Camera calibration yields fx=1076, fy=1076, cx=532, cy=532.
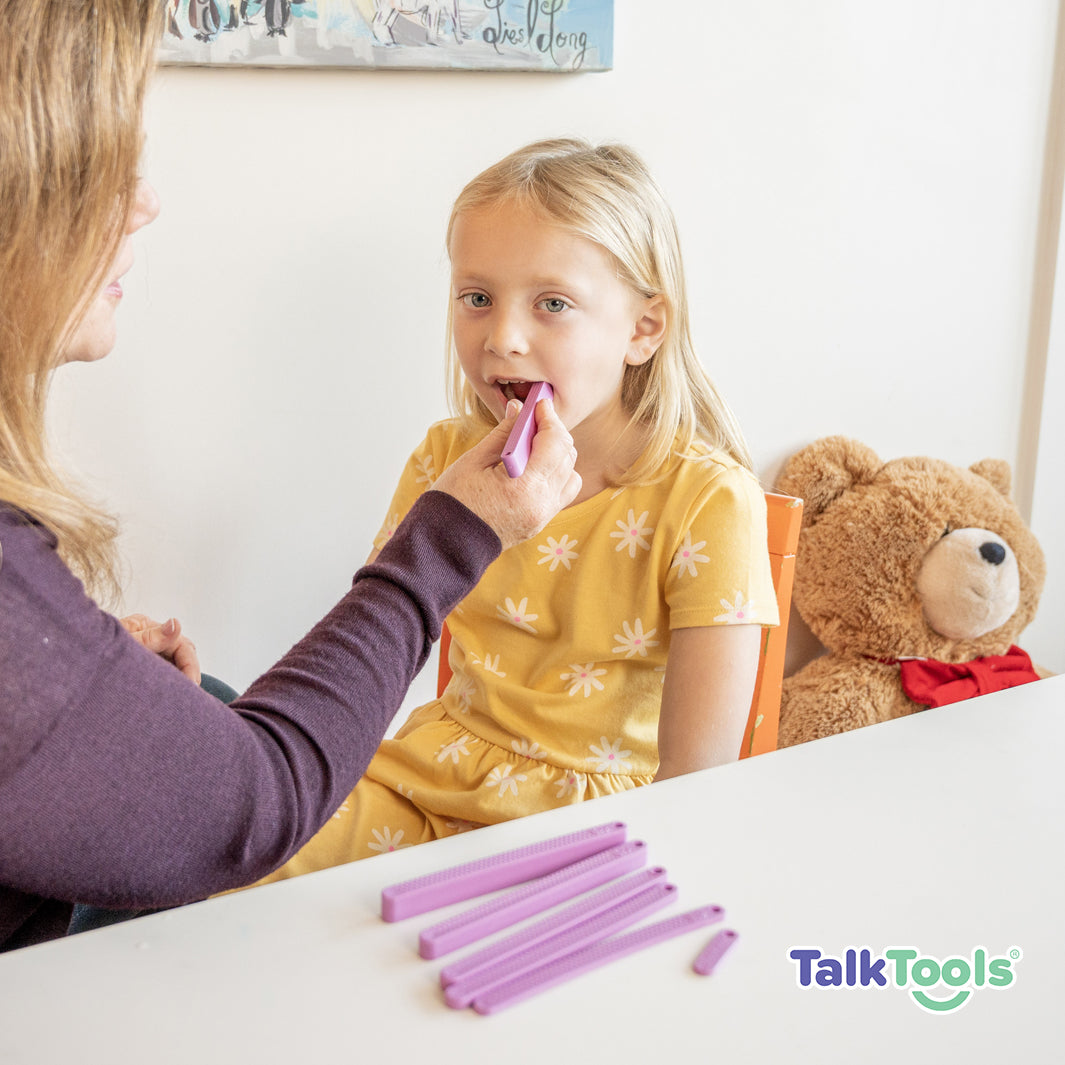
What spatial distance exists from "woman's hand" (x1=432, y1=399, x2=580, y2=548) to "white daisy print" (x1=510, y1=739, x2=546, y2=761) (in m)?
0.29

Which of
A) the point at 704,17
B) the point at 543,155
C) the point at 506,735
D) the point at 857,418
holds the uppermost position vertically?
the point at 704,17

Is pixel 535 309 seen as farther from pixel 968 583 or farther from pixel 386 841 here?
pixel 968 583

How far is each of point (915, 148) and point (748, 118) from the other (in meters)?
0.31

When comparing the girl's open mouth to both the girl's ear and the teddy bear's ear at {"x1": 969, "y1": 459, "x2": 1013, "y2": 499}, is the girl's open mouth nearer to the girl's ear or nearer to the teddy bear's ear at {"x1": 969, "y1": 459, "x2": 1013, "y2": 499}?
the girl's ear

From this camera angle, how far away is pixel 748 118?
4.70ft

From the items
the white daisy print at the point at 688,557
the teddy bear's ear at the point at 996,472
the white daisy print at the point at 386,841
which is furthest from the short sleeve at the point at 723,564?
the teddy bear's ear at the point at 996,472

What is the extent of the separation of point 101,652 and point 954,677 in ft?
4.46

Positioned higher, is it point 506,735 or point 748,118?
point 748,118

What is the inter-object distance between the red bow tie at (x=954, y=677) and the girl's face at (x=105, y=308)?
1.23 metres

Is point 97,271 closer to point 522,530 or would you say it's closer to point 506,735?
point 522,530

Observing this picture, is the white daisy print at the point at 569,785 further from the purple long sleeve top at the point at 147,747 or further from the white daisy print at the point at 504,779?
the purple long sleeve top at the point at 147,747

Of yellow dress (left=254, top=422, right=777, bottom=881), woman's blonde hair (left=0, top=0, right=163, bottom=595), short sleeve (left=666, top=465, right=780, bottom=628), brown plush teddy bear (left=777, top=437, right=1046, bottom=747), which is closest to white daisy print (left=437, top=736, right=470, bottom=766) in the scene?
yellow dress (left=254, top=422, right=777, bottom=881)

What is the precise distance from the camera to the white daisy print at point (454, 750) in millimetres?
1007

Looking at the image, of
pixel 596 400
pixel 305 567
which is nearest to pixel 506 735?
pixel 596 400
